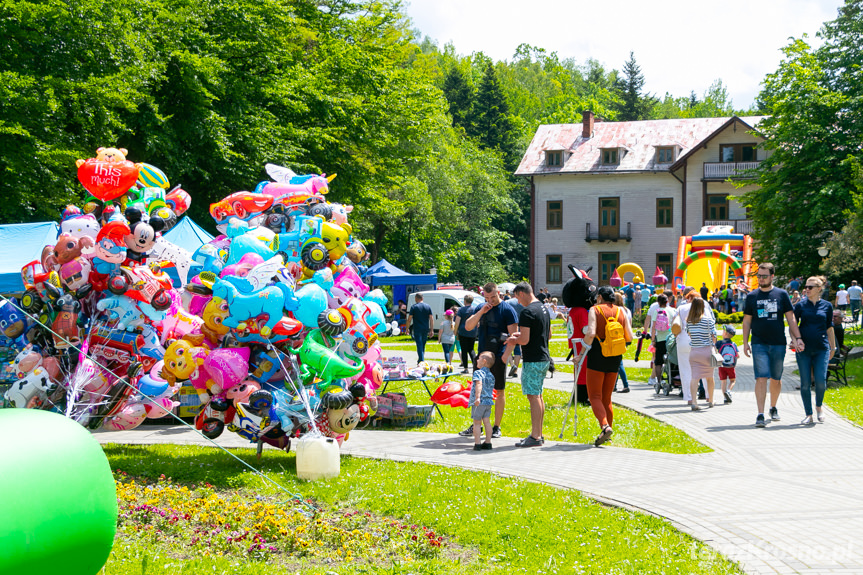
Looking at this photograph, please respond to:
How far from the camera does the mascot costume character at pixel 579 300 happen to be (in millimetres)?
12383

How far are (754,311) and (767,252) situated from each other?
67.8 feet

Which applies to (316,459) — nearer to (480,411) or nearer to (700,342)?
(480,411)

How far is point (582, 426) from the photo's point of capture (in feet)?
38.0

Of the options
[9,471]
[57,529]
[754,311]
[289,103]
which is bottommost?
[57,529]

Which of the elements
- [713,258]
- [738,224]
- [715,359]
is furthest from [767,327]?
[738,224]

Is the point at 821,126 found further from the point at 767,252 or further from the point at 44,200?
the point at 44,200

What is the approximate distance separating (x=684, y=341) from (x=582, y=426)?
2.94 m

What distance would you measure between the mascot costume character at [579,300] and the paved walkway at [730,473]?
1197mm

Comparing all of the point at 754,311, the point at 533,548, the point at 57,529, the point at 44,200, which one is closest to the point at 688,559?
the point at 533,548

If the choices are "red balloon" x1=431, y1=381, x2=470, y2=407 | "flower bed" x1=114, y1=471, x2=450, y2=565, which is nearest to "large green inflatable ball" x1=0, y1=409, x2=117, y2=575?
"flower bed" x1=114, y1=471, x2=450, y2=565

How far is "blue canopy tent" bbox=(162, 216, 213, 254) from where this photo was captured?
15.5 m

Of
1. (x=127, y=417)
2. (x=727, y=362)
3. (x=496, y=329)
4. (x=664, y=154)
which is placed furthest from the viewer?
(x=664, y=154)

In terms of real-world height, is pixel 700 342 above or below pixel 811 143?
below

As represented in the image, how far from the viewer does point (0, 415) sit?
13.0 ft
